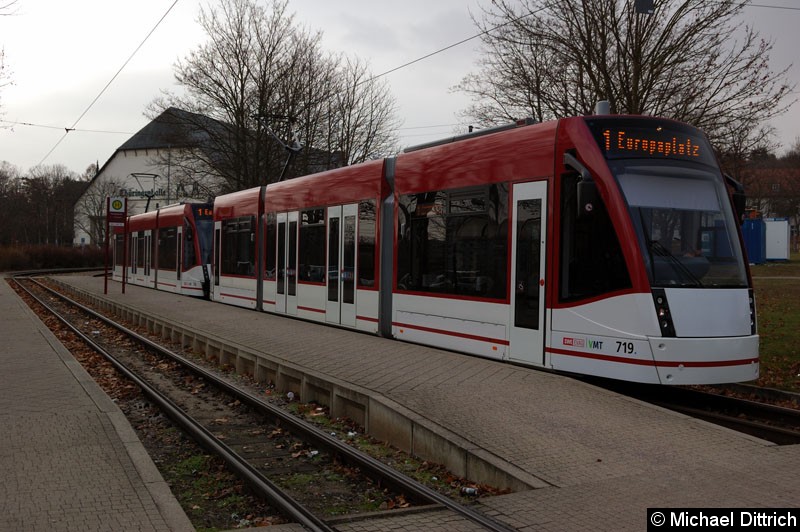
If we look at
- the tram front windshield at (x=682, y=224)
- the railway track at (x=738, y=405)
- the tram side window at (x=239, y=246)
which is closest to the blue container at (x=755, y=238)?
the tram side window at (x=239, y=246)

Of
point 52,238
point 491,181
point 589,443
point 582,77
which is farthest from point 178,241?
point 52,238

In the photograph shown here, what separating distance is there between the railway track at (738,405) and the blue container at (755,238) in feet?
116

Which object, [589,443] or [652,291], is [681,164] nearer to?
[652,291]

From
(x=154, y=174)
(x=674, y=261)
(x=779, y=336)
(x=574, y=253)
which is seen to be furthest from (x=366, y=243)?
(x=154, y=174)

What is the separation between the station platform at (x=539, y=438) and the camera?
4.85m

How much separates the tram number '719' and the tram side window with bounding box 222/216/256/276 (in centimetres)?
1264

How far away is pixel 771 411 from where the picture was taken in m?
8.12

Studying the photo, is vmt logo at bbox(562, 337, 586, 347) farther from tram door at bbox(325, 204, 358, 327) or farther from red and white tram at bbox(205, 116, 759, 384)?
tram door at bbox(325, 204, 358, 327)

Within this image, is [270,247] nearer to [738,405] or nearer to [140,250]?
[738,405]

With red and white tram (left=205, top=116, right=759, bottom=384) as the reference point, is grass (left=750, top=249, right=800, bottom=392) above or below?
below

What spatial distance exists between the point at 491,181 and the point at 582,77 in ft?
35.4

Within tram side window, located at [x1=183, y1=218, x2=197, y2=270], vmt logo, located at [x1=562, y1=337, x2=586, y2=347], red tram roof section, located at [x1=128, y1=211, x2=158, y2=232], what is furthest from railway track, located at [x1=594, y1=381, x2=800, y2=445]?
red tram roof section, located at [x1=128, y1=211, x2=158, y2=232]

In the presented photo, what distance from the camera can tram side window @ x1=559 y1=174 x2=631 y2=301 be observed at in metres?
8.29

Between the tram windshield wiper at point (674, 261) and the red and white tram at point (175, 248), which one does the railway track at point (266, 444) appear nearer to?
the tram windshield wiper at point (674, 261)
